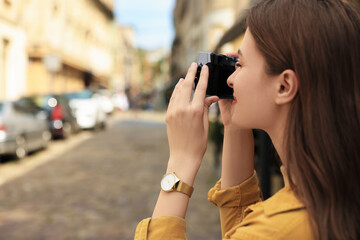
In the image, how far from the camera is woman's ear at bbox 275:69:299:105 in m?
1.14

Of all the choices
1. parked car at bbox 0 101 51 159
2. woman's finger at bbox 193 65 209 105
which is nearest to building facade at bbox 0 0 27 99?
parked car at bbox 0 101 51 159

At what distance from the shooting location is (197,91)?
4.17 feet

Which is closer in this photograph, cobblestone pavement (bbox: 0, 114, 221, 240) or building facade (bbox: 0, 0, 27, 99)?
cobblestone pavement (bbox: 0, 114, 221, 240)

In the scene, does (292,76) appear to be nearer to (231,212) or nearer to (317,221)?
(317,221)

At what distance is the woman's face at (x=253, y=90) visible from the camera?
3.97 feet

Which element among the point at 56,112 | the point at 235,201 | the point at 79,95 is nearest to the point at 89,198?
the point at 235,201

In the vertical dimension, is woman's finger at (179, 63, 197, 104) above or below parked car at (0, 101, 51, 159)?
above

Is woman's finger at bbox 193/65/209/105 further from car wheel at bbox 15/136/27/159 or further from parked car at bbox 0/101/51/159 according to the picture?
car wheel at bbox 15/136/27/159

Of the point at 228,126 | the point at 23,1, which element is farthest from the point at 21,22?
the point at 228,126

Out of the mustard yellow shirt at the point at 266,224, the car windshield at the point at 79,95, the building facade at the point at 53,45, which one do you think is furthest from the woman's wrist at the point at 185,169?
the car windshield at the point at 79,95

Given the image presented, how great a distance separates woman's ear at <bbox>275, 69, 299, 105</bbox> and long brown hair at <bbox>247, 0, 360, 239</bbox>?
2 centimetres

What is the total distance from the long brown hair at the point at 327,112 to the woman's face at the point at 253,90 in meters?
0.10

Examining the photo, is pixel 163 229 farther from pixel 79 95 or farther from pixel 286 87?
pixel 79 95

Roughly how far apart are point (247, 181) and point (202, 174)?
765 centimetres
